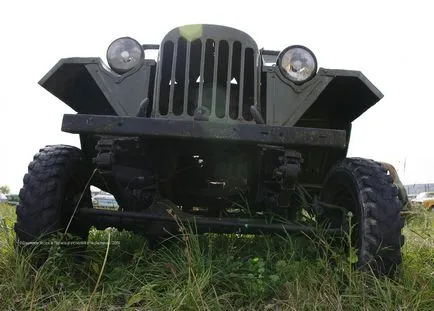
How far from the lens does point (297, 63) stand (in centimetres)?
350

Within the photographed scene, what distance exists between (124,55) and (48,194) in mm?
1222

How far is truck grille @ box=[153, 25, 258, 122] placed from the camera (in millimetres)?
3246

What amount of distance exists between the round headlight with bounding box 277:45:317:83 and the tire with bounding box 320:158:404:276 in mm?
798

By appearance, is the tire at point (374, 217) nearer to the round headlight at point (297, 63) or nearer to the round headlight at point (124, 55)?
the round headlight at point (297, 63)

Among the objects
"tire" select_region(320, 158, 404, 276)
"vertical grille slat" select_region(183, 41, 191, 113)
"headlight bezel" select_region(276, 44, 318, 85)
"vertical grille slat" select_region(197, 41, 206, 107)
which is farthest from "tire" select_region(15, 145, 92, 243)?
"tire" select_region(320, 158, 404, 276)

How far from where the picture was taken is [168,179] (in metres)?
3.25

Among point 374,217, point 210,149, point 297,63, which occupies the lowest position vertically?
point 374,217

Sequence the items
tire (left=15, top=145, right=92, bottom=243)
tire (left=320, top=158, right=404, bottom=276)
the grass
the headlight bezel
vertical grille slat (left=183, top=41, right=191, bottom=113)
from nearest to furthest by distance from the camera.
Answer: the grass → tire (left=320, top=158, right=404, bottom=276) → tire (left=15, top=145, right=92, bottom=243) → vertical grille slat (left=183, top=41, right=191, bottom=113) → the headlight bezel

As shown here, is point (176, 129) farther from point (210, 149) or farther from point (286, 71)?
point (286, 71)

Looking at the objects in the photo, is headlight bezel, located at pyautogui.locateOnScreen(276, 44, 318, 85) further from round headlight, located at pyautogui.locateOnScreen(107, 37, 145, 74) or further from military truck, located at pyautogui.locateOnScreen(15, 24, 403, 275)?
round headlight, located at pyautogui.locateOnScreen(107, 37, 145, 74)

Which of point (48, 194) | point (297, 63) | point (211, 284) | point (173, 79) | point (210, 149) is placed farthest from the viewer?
point (297, 63)

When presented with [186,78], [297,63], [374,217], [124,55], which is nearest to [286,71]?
[297,63]

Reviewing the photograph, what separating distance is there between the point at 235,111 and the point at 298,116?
47 cm

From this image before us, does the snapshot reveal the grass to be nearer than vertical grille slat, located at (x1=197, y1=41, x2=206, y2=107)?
Yes
